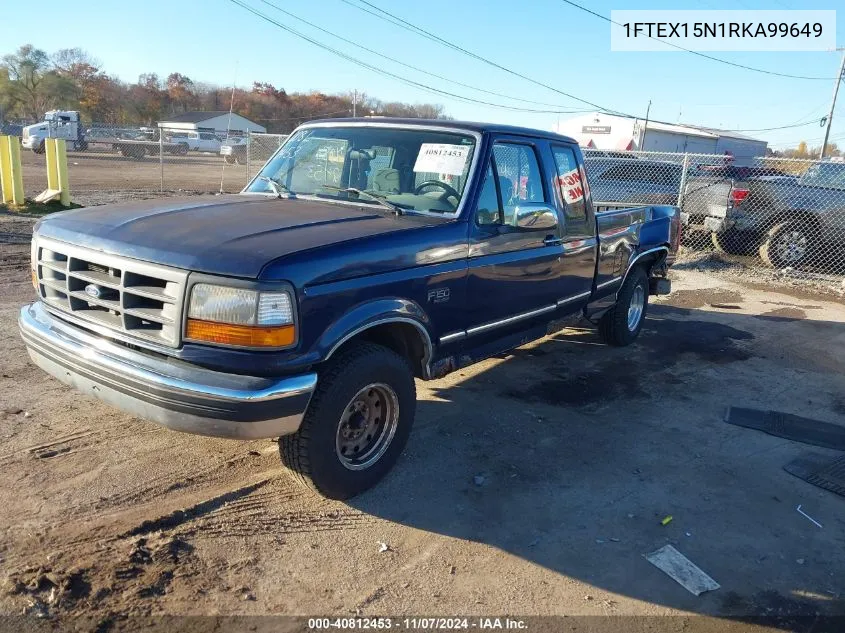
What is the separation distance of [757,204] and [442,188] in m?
9.43

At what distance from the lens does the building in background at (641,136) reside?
148 feet

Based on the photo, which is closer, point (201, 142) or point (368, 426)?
point (368, 426)

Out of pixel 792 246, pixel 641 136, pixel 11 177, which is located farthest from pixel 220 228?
pixel 641 136

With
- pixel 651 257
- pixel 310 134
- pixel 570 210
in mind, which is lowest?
pixel 651 257

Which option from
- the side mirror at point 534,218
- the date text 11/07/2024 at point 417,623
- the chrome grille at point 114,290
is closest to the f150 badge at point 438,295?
the side mirror at point 534,218

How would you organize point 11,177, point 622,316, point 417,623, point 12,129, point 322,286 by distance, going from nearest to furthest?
1. point 417,623
2. point 322,286
3. point 622,316
4. point 11,177
5. point 12,129

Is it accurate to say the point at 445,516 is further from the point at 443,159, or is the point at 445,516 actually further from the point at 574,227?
the point at 574,227

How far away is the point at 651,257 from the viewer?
23.0 feet

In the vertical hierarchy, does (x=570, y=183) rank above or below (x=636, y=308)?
above

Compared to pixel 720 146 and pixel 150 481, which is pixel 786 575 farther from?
pixel 720 146

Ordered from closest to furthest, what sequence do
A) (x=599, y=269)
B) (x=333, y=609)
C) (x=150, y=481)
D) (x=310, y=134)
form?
1. (x=333, y=609)
2. (x=150, y=481)
3. (x=310, y=134)
4. (x=599, y=269)

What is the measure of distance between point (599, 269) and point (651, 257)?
1.59m

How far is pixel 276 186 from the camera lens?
4.51 m

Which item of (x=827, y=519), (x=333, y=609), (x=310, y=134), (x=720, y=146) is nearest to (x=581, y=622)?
(x=333, y=609)
